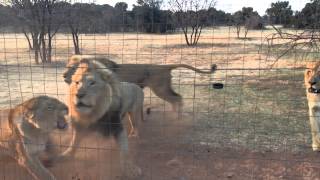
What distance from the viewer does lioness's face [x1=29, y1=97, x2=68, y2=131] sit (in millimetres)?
4211

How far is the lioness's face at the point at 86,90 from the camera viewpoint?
4.23 metres

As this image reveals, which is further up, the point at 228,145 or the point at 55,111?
the point at 55,111

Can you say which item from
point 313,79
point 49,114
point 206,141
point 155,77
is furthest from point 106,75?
point 313,79

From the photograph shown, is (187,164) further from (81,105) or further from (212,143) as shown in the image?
(81,105)

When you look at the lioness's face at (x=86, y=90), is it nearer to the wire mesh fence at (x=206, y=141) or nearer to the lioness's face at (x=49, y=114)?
the lioness's face at (x=49, y=114)

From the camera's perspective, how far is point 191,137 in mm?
5605

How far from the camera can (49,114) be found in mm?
4285

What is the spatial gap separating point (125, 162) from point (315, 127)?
2.37 m

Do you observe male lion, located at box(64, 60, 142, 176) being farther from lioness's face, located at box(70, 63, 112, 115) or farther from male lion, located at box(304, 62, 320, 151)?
male lion, located at box(304, 62, 320, 151)

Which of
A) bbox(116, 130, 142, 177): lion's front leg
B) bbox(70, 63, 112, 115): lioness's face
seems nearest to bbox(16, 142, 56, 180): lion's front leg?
bbox(70, 63, 112, 115): lioness's face

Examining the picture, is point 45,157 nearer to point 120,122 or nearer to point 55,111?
point 55,111

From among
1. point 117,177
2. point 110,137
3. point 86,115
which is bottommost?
point 117,177

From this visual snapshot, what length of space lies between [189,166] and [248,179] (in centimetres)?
66

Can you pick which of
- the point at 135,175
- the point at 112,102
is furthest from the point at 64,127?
the point at 135,175
